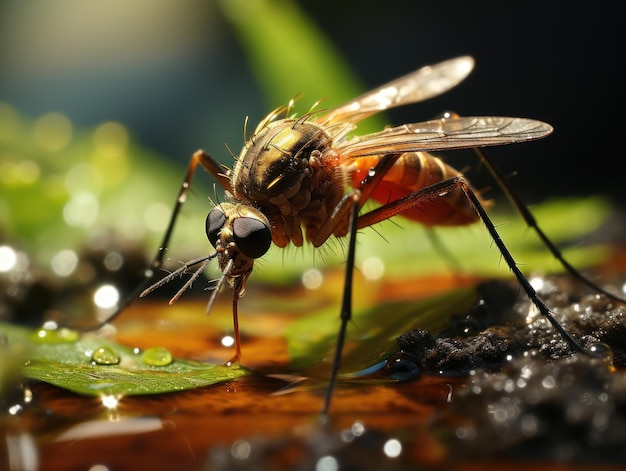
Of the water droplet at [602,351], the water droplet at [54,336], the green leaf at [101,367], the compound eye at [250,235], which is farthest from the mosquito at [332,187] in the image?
the water droplet at [54,336]

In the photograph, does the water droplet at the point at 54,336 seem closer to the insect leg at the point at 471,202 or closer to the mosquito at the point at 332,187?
the mosquito at the point at 332,187

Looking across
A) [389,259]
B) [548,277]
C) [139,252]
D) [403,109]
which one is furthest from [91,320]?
[403,109]

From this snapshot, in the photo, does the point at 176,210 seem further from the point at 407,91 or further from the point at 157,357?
the point at 407,91

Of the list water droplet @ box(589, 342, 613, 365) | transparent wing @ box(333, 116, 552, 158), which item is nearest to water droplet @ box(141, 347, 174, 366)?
transparent wing @ box(333, 116, 552, 158)

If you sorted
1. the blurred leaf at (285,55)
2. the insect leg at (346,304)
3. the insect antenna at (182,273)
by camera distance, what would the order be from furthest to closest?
the blurred leaf at (285,55)
the insect antenna at (182,273)
the insect leg at (346,304)

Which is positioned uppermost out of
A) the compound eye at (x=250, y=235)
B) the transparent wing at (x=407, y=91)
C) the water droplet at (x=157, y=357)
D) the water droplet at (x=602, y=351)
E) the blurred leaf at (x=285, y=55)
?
the blurred leaf at (x=285, y=55)

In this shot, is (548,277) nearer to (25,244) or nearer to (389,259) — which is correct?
(389,259)

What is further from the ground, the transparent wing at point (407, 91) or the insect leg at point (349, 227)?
the transparent wing at point (407, 91)

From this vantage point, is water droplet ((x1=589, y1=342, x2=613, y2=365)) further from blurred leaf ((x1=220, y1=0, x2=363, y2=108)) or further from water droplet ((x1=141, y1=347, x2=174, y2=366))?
blurred leaf ((x1=220, y1=0, x2=363, y2=108))
